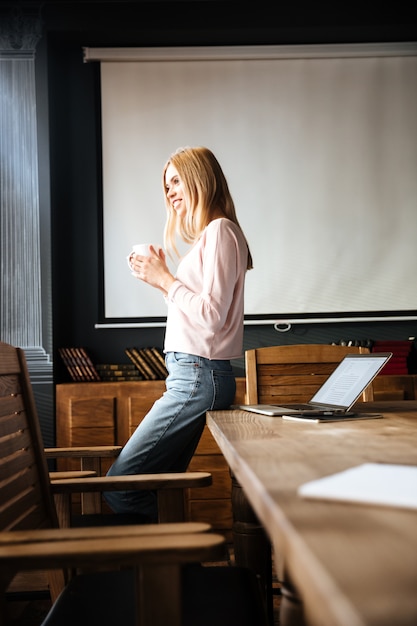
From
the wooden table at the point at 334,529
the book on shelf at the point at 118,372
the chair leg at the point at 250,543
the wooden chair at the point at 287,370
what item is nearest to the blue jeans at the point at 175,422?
the chair leg at the point at 250,543

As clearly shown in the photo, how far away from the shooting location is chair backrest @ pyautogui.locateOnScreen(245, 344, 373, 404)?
249 cm

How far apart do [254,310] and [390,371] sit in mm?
872

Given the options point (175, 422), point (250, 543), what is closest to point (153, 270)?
point (175, 422)

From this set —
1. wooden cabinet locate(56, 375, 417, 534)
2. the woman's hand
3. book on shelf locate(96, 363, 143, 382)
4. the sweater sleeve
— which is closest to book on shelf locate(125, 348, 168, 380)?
book on shelf locate(96, 363, 143, 382)

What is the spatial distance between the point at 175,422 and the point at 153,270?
516 mm

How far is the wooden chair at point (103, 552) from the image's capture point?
83 cm

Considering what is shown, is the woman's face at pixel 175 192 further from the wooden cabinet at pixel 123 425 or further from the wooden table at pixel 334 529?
the wooden cabinet at pixel 123 425

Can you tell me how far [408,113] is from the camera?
4.41 metres

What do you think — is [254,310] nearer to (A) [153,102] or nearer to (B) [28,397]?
(A) [153,102]

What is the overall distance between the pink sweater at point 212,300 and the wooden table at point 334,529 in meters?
0.64

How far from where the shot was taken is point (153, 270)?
7.47ft

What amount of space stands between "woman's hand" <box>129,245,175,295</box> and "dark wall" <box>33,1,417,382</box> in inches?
78.6

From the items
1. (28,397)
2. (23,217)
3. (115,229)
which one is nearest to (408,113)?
(115,229)

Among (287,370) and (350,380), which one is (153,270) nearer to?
(287,370)
